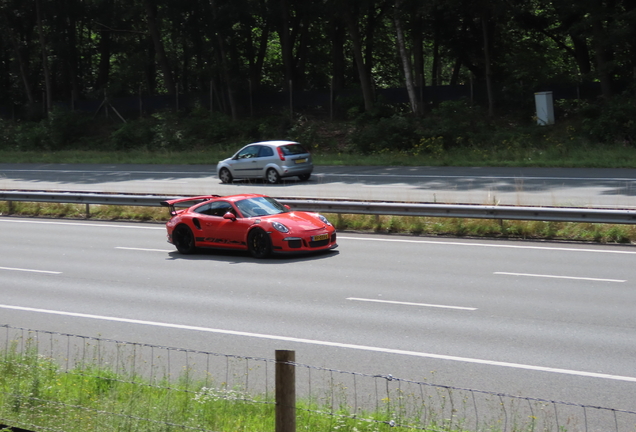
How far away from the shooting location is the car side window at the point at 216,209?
16.0 metres

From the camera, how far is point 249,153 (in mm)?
30094

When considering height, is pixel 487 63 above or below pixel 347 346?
above

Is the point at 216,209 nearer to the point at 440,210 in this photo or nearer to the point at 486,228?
the point at 440,210

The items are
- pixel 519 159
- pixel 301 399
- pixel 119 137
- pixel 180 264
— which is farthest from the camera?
pixel 119 137

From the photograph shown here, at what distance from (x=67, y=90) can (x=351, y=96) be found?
2876 cm

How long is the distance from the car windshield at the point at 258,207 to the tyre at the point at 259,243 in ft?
1.55

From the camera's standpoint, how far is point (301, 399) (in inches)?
268

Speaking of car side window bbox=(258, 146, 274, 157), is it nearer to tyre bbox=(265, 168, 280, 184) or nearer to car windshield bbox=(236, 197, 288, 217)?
tyre bbox=(265, 168, 280, 184)

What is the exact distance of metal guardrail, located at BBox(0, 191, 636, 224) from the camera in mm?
15750

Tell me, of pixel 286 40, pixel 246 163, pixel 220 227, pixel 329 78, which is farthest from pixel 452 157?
pixel 329 78

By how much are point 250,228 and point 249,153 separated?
1498cm

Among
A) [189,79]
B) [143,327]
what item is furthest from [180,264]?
[189,79]

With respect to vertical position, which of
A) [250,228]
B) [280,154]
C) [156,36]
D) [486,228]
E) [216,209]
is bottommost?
[486,228]

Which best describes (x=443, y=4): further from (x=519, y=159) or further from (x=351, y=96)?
(x=519, y=159)
